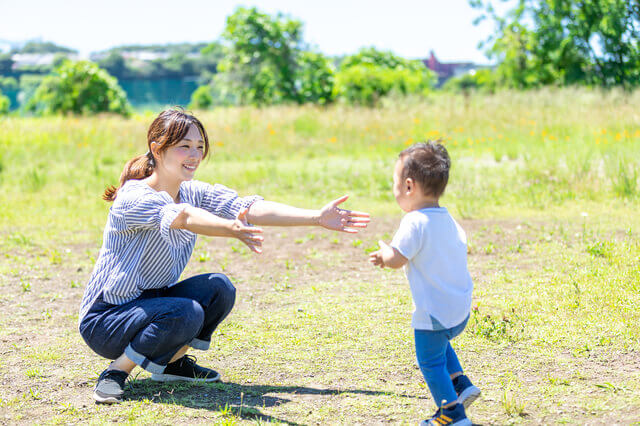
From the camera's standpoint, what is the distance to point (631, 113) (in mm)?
14828

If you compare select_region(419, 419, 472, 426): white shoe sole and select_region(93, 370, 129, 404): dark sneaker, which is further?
select_region(93, 370, 129, 404): dark sneaker

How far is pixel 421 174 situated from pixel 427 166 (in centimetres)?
5

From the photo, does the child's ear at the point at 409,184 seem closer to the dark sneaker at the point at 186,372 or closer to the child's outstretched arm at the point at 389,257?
the child's outstretched arm at the point at 389,257

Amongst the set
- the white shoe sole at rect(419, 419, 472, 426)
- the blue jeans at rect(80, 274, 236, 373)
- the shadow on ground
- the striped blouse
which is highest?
the striped blouse

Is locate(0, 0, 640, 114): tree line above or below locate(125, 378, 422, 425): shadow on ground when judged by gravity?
above

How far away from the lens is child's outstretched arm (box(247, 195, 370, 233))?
3.58 metres

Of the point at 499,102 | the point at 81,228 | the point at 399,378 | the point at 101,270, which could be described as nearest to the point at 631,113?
the point at 499,102

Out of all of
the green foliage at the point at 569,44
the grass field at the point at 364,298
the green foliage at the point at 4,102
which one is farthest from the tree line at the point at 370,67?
the green foliage at the point at 4,102

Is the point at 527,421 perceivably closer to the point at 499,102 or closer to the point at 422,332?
the point at 422,332

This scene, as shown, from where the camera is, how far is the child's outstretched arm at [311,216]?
11.8ft

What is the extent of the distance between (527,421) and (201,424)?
5.31 feet

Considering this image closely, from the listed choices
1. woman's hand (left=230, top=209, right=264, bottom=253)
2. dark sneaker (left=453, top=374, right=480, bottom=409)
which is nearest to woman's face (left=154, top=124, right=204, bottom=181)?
woman's hand (left=230, top=209, right=264, bottom=253)

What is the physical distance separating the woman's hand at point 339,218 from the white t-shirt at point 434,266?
604 millimetres

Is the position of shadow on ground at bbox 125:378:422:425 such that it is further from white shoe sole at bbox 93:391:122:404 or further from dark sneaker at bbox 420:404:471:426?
dark sneaker at bbox 420:404:471:426
